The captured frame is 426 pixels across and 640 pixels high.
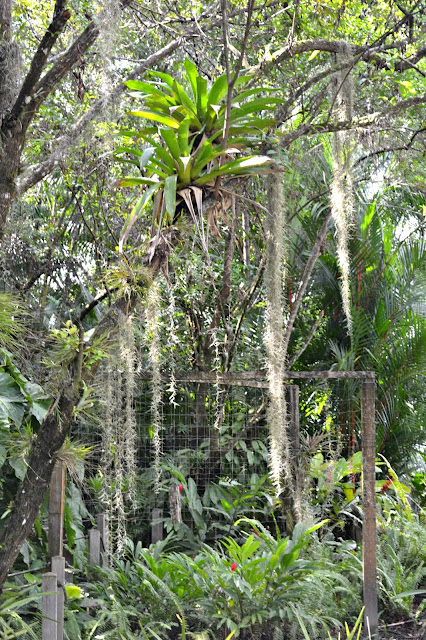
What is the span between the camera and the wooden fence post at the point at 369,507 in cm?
348

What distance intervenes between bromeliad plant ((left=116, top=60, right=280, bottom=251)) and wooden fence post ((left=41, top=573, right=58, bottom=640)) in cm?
136

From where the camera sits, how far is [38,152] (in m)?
4.28

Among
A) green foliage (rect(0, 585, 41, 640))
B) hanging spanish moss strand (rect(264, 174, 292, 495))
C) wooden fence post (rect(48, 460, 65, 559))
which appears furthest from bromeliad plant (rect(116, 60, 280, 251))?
green foliage (rect(0, 585, 41, 640))

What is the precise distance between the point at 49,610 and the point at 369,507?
1864 millimetres

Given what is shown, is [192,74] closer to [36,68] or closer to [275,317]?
[36,68]

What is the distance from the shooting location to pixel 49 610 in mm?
2521

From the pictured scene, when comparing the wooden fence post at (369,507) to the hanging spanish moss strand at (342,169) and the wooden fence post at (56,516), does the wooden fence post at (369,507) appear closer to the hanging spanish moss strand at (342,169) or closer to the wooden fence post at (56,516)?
the hanging spanish moss strand at (342,169)

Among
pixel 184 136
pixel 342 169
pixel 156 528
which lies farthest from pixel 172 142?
pixel 156 528

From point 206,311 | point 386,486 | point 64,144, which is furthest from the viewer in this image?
point 206,311

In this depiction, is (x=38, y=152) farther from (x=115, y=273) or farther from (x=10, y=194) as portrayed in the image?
(x=115, y=273)

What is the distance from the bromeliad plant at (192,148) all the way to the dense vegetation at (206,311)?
1 cm

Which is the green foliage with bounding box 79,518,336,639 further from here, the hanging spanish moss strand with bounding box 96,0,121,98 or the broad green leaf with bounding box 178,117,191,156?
the hanging spanish moss strand with bounding box 96,0,121,98

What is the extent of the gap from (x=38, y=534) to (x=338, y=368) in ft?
9.38

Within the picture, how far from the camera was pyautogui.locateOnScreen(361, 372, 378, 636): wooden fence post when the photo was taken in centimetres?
348
